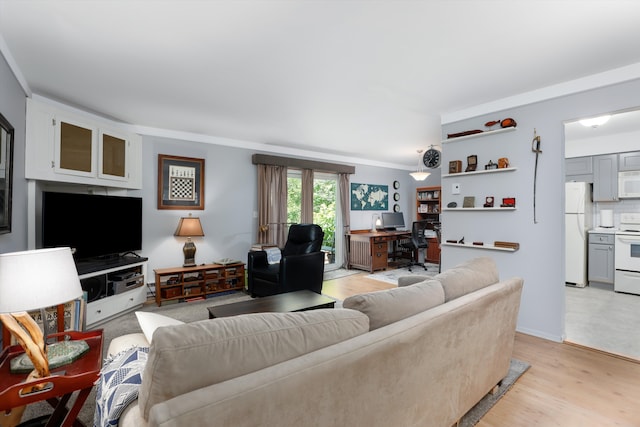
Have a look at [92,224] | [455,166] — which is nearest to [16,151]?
[92,224]

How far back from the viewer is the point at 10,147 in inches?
87.5

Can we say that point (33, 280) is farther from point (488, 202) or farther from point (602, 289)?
point (602, 289)

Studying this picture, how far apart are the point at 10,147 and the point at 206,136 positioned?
2484 mm

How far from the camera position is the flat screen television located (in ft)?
9.71

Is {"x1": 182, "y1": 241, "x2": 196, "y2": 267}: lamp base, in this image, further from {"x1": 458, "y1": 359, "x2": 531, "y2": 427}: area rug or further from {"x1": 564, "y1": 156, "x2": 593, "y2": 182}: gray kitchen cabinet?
{"x1": 564, "y1": 156, "x2": 593, "y2": 182}: gray kitchen cabinet

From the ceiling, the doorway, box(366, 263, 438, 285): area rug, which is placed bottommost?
box(366, 263, 438, 285): area rug

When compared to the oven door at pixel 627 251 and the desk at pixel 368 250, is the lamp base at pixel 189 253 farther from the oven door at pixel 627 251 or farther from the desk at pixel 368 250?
the oven door at pixel 627 251

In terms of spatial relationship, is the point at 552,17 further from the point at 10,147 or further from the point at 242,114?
the point at 10,147

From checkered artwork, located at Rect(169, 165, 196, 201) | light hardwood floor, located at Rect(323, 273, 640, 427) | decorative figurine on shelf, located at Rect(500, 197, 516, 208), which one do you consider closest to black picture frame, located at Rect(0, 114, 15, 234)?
checkered artwork, located at Rect(169, 165, 196, 201)

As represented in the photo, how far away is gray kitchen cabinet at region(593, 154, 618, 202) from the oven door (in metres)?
0.62

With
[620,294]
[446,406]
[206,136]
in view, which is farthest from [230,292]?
[620,294]

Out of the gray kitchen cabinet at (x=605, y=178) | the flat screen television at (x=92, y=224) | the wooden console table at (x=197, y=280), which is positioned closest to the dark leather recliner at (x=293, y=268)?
the wooden console table at (x=197, y=280)

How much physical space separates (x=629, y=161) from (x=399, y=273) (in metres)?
3.89

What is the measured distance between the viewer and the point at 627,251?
4.28 meters
